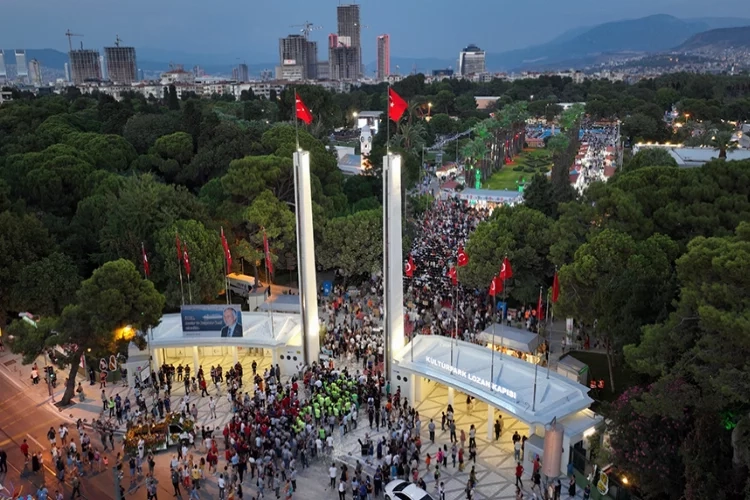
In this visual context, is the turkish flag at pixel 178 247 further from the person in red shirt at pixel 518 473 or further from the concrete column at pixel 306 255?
the person in red shirt at pixel 518 473

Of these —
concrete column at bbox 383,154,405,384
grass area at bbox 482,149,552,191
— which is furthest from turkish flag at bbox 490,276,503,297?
grass area at bbox 482,149,552,191

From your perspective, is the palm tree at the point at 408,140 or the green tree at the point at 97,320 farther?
the palm tree at the point at 408,140

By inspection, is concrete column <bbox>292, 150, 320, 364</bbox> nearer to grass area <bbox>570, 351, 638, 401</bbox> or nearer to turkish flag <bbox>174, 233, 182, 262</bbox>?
turkish flag <bbox>174, 233, 182, 262</bbox>

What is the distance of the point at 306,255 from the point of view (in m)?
28.7

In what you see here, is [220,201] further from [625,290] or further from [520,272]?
[625,290]

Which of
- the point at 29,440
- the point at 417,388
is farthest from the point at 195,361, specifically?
the point at 417,388

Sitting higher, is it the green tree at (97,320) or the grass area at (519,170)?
the green tree at (97,320)

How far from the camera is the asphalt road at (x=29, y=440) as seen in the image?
72.0 ft

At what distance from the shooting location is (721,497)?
17203 mm

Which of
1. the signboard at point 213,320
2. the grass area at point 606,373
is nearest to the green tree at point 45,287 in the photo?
the signboard at point 213,320

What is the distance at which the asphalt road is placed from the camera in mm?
21953

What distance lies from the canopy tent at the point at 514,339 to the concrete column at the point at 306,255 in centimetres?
808

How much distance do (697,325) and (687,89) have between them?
5020 inches

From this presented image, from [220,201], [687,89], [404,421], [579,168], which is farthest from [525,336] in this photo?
[687,89]
